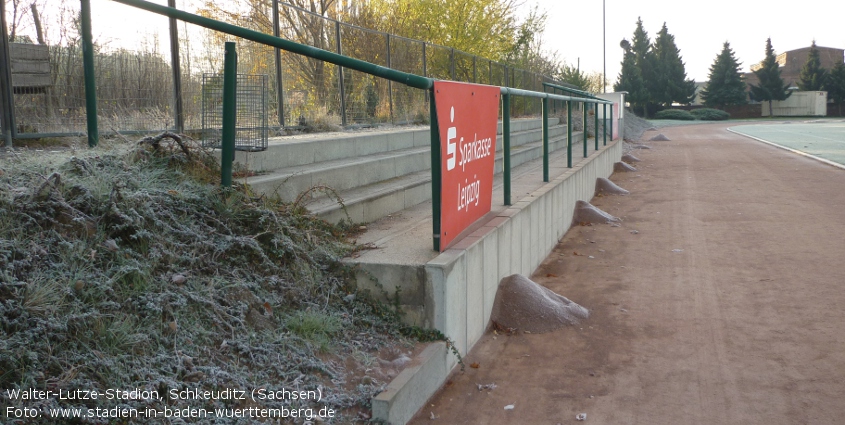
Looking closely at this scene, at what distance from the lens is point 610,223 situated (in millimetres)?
10188

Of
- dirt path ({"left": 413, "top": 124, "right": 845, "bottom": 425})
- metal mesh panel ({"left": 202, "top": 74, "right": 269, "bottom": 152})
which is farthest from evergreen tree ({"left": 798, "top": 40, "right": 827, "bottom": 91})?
metal mesh panel ({"left": 202, "top": 74, "right": 269, "bottom": 152})

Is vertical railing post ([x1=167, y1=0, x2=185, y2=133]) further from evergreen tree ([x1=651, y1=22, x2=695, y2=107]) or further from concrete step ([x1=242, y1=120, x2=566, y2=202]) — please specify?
evergreen tree ([x1=651, y1=22, x2=695, y2=107])

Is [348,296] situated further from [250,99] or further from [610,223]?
[610,223]

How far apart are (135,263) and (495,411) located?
1976 millimetres

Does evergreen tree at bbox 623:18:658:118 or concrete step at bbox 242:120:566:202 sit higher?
evergreen tree at bbox 623:18:658:118

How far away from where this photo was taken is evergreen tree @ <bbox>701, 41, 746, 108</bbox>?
82.2 metres

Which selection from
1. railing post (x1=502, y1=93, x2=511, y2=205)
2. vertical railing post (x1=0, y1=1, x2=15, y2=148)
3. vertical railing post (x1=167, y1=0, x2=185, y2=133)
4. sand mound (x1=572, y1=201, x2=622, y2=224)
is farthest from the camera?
sand mound (x1=572, y1=201, x2=622, y2=224)

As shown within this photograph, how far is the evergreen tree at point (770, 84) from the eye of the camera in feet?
272

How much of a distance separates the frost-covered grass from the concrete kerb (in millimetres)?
203

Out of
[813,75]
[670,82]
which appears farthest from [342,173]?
[813,75]

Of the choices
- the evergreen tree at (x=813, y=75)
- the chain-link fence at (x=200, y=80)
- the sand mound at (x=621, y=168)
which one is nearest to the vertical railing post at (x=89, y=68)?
the chain-link fence at (x=200, y=80)

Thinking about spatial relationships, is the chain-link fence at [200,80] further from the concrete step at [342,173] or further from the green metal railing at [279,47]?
the green metal railing at [279,47]

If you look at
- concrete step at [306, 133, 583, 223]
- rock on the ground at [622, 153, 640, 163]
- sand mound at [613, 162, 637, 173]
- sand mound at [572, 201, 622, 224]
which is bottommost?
sand mound at [572, 201, 622, 224]

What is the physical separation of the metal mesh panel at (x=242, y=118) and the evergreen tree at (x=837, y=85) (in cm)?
9013
